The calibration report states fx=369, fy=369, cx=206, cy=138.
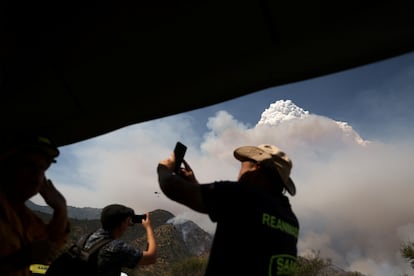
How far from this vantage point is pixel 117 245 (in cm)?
319

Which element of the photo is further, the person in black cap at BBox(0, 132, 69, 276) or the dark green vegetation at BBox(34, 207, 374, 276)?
the dark green vegetation at BBox(34, 207, 374, 276)

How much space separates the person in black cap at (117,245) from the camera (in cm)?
310

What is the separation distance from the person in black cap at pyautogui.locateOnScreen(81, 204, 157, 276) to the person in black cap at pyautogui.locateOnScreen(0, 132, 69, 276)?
4.03ft

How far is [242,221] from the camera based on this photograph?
1.80m

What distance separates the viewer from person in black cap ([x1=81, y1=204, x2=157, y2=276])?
3.10 meters

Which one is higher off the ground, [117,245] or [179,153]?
[179,153]

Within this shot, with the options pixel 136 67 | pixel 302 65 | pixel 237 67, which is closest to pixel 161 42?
pixel 136 67

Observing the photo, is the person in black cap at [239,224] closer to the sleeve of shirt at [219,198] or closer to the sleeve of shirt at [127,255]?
the sleeve of shirt at [219,198]

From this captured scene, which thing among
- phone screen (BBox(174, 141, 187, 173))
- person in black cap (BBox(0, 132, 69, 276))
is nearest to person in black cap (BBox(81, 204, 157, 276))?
person in black cap (BBox(0, 132, 69, 276))

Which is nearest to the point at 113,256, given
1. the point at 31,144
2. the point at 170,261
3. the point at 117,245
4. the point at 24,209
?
the point at 117,245

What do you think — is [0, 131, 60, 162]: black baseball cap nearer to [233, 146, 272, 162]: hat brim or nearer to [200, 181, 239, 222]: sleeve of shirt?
[200, 181, 239, 222]: sleeve of shirt

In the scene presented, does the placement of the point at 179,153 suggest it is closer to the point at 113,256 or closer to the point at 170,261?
the point at 113,256

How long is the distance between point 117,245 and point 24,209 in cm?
156

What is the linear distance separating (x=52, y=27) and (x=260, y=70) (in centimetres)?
113
